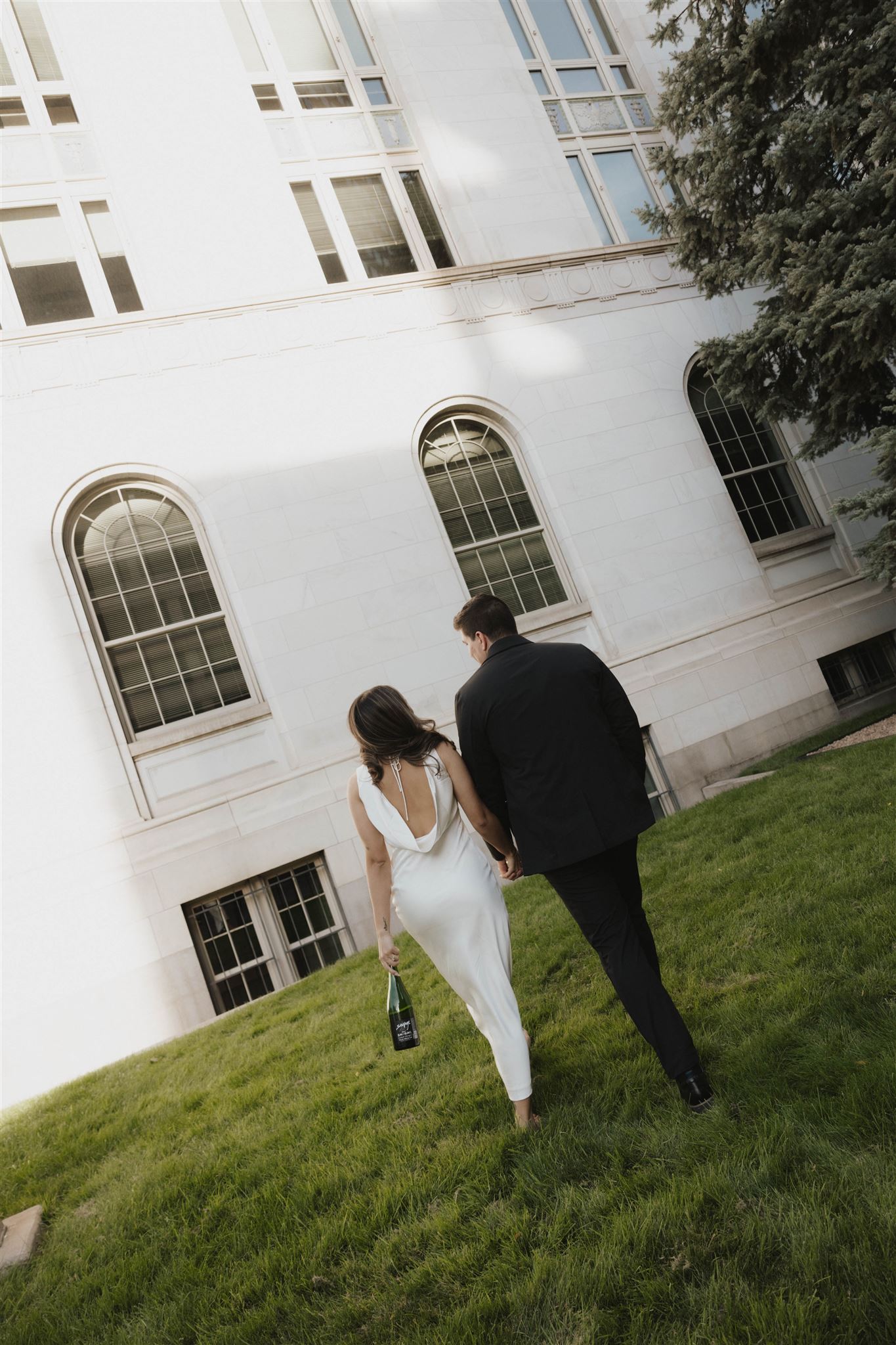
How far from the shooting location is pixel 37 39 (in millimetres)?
11266

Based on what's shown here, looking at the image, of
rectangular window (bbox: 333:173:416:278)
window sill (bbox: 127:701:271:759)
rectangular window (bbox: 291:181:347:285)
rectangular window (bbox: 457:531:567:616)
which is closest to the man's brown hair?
window sill (bbox: 127:701:271:759)

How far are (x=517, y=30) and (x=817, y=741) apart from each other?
A: 44.8ft

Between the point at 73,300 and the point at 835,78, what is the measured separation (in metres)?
9.90

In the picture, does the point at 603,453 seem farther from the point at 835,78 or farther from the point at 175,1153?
the point at 175,1153

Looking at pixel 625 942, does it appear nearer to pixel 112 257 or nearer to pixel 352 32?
pixel 112 257

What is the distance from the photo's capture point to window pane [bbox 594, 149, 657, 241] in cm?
1362

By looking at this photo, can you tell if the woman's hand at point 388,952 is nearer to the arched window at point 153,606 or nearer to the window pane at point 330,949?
the window pane at point 330,949

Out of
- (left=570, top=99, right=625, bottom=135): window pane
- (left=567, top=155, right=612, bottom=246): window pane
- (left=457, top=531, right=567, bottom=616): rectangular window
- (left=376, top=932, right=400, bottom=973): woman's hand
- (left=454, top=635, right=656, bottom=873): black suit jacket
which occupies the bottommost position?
(left=376, top=932, right=400, bottom=973): woman's hand

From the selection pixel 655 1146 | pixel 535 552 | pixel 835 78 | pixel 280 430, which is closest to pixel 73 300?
pixel 280 430

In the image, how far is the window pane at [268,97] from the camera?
39.8ft

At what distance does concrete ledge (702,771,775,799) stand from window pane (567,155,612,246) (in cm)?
938

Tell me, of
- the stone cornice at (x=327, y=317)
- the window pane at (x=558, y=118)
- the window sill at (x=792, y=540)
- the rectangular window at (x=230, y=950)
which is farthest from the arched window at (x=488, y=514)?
the window pane at (x=558, y=118)

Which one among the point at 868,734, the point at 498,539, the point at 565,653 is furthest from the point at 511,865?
the point at 498,539

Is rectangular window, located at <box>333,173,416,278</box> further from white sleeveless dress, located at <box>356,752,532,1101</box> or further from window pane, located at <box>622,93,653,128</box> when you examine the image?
white sleeveless dress, located at <box>356,752,532,1101</box>
